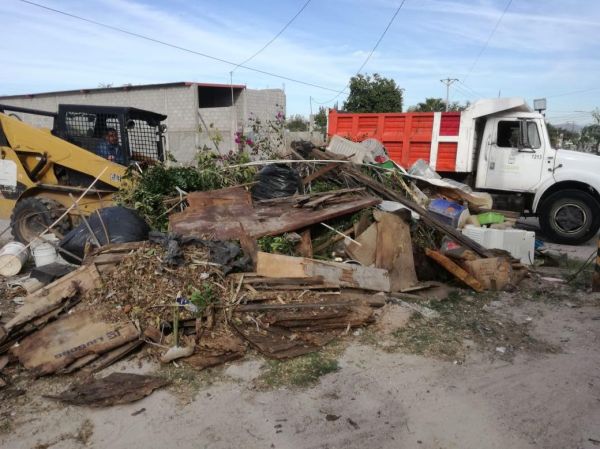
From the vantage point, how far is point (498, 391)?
3.37 metres

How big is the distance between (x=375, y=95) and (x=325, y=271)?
806 inches

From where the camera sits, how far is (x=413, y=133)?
9.95m

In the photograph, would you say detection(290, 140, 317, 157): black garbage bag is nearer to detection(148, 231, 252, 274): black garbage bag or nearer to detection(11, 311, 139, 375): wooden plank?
detection(148, 231, 252, 274): black garbage bag

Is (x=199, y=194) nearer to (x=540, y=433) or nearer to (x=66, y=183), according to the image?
(x=66, y=183)

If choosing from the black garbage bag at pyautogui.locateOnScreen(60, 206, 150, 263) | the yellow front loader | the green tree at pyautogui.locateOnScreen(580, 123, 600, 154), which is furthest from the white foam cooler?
the green tree at pyautogui.locateOnScreen(580, 123, 600, 154)

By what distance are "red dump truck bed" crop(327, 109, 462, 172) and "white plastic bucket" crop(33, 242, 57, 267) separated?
701 centimetres

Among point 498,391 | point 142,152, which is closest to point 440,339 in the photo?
point 498,391

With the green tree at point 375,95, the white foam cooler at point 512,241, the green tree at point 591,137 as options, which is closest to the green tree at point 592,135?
the green tree at point 591,137

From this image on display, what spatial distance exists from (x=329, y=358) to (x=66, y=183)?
606 cm

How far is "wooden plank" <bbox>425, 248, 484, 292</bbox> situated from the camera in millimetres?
5441

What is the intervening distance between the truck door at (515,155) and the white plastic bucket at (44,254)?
26.4 ft

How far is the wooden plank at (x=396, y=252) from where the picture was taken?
210 inches

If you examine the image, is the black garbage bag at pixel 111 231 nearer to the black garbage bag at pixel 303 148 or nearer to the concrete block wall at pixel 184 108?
the black garbage bag at pixel 303 148

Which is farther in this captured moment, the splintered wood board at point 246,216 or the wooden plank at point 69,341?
the splintered wood board at point 246,216
